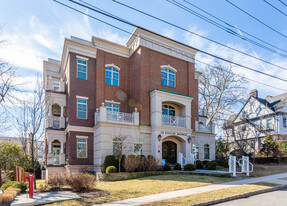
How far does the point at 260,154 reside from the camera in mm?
29172

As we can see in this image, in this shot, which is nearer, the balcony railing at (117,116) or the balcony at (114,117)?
the balcony at (114,117)

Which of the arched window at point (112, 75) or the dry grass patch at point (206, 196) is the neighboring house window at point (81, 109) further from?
the dry grass patch at point (206, 196)

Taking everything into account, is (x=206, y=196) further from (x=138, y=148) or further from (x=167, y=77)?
(x=167, y=77)

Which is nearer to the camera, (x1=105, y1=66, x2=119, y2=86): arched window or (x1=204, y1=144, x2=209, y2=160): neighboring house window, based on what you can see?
(x1=105, y1=66, x2=119, y2=86): arched window

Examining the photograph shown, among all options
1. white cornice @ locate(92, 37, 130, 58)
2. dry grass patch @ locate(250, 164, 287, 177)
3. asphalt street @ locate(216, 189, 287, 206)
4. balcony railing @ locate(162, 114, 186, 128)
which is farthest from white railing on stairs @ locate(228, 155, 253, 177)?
white cornice @ locate(92, 37, 130, 58)

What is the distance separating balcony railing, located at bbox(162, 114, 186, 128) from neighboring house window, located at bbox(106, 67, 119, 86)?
6092 mm

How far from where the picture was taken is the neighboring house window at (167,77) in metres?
24.3

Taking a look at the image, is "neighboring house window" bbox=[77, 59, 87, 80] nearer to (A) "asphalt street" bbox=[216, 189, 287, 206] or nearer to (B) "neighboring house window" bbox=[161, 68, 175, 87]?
(B) "neighboring house window" bbox=[161, 68, 175, 87]

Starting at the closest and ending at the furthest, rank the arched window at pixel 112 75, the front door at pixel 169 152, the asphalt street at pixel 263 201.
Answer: the asphalt street at pixel 263 201, the front door at pixel 169 152, the arched window at pixel 112 75

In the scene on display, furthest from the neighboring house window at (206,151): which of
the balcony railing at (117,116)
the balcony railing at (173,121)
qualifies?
the balcony railing at (117,116)

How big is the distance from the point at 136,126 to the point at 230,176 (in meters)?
8.83

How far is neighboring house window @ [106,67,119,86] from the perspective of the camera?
23922mm

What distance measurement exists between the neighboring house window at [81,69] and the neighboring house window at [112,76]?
2189 mm

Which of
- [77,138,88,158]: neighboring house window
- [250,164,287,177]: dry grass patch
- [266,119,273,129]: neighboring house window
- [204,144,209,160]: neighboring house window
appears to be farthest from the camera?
[266,119,273,129]: neighboring house window
